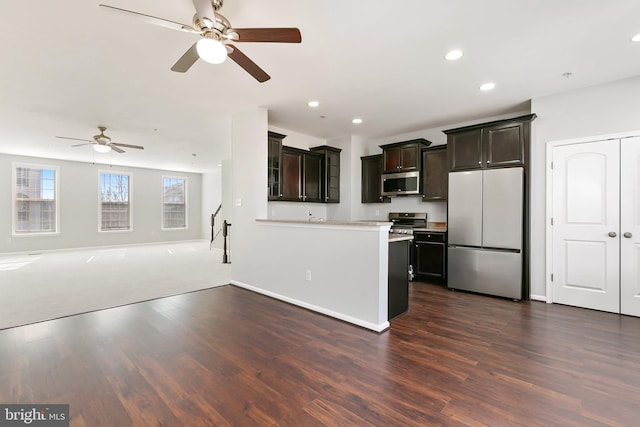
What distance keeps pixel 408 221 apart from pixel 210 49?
179 inches

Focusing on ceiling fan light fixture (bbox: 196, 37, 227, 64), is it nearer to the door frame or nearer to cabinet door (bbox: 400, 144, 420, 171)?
cabinet door (bbox: 400, 144, 420, 171)

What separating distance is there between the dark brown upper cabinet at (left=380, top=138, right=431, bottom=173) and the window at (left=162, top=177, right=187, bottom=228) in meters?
8.64

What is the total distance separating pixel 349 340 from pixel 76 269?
20.6 ft

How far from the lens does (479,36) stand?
2.54 m

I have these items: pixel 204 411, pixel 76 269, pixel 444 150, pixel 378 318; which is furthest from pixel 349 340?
pixel 76 269

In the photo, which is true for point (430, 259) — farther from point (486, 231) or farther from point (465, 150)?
point (465, 150)

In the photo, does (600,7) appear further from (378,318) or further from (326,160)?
(326,160)

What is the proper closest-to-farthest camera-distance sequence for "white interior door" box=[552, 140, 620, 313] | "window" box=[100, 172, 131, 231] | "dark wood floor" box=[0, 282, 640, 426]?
"dark wood floor" box=[0, 282, 640, 426]
"white interior door" box=[552, 140, 620, 313]
"window" box=[100, 172, 131, 231]

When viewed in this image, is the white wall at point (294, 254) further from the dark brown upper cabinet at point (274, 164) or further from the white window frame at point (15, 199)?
the white window frame at point (15, 199)

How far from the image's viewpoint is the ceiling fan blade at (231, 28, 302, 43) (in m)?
1.96

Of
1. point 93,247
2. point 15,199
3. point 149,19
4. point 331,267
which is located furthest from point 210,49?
point 93,247

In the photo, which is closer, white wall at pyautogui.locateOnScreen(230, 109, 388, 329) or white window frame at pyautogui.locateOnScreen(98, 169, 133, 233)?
white wall at pyautogui.locateOnScreen(230, 109, 388, 329)

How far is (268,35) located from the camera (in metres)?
2.02

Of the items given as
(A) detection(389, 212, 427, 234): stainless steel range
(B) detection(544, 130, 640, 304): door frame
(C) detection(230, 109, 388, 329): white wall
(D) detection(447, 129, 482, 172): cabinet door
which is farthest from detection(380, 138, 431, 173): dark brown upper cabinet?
(C) detection(230, 109, 388, 329): white wall
